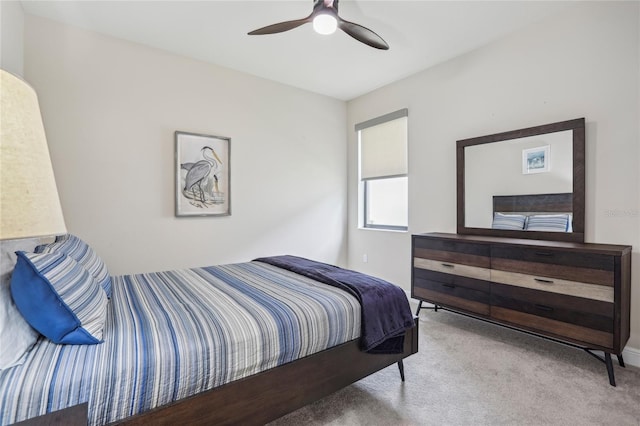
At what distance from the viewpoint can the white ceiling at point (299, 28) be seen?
245 cm

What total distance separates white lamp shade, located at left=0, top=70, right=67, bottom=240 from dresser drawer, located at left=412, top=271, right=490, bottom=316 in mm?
2841

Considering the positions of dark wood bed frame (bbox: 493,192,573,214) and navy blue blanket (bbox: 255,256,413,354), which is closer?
navy blue blanket (bbox: 255,256,413,354)

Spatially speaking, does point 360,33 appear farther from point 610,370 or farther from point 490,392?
point 610,370

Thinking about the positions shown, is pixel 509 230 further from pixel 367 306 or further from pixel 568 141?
pixel 367 306

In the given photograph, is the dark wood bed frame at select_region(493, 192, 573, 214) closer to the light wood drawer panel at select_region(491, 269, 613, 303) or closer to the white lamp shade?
the light wood drawer panel at select_region(491, 269, 613, 303)

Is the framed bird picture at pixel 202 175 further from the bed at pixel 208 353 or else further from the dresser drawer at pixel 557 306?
the dresser drawer at pixel 557 306

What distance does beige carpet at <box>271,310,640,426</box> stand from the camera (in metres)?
1.67

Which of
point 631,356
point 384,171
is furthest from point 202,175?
point 631,356

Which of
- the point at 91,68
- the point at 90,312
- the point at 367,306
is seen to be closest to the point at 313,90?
the point at 91,68

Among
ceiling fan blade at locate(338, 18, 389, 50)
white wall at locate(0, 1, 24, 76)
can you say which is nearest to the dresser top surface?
ceiling fan blade at locate(338, 18, 389, 50)

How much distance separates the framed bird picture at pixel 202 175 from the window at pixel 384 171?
196 cm

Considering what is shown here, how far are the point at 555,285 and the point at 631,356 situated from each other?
0.78 m

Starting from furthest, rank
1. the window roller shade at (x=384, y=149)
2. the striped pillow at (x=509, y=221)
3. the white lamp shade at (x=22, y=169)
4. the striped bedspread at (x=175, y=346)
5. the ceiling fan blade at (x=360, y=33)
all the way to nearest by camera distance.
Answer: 1. the window roller shade at (x=384, y=149)
2. the striped pillow at (x=509, y=221)
3. the ceiling fan blade at (x=360, y=33)
4. the striped bedspread at (x=175, y=346)
5. the white lamp shade at (x=22, y=169)

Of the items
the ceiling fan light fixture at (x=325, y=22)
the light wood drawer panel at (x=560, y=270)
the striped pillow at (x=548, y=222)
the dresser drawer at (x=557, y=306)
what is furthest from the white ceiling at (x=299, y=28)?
the dresser drawer at (x=557, y=306)
